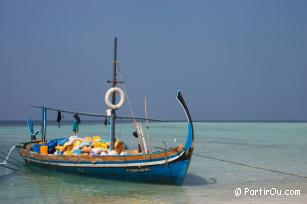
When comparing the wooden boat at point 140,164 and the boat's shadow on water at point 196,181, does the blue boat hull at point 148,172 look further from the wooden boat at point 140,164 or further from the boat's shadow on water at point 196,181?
the boat's shadow on water at point 196,181

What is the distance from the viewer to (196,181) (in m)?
19.7

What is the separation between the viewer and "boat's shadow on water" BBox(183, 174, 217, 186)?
61.9 feet

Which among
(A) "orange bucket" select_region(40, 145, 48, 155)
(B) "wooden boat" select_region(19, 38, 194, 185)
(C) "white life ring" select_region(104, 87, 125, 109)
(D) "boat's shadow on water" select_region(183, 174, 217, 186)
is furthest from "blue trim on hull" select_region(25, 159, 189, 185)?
(A) "orange bucket" select_region(40, 145, 48, 155)

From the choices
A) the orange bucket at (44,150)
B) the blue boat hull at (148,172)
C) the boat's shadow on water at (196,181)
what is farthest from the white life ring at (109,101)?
the orange bucket at (44,150)

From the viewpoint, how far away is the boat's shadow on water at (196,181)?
1887 centimetres

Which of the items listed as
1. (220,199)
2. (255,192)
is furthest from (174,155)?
(255,192)

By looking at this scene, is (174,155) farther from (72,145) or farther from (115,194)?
(72,145)

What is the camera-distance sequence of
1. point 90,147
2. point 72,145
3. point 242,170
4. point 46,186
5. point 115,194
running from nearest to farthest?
point 115,194
point 46,186
point 90,147
point 72,145
point 242,170

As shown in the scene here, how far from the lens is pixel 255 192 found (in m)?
16.7

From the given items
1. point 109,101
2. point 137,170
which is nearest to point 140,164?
point 137,170

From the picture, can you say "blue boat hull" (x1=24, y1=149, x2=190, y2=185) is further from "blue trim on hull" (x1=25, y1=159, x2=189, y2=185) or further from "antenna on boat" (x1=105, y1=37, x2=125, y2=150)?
"antenna on boat" (x1=105, y1=37, x2=125, y2=150)

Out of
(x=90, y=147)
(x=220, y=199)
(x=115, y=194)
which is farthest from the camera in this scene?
(x=90, y=147)

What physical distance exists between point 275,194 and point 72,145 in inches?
447

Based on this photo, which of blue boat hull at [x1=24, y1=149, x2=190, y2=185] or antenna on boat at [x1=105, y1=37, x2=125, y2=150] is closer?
blue boat hull at [x1=24, y1=149, x2=190, y2=185]
